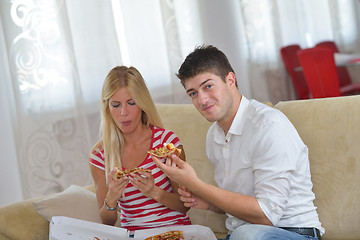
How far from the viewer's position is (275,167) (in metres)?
1.73

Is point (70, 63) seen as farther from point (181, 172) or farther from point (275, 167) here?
point (275, 167)

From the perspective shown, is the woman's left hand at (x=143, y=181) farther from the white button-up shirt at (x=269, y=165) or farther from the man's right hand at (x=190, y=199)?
the white button-up shirt at (x=269, y=165)

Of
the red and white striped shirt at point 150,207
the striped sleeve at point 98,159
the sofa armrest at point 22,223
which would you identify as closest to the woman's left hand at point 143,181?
the red and white striped shirt at point 150,207

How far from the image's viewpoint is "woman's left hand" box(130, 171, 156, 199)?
6.38 ft

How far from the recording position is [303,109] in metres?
2.08

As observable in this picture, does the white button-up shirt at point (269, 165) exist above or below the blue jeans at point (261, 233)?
above

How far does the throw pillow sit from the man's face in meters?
0.79

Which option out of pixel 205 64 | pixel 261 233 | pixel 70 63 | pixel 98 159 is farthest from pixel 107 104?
pixel 70 63

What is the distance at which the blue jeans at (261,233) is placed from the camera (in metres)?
1.65

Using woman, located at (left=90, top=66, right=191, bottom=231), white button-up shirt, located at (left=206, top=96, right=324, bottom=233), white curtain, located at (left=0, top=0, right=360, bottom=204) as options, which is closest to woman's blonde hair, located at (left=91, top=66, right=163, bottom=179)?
woman, located at (left=90, top=66, right=191, bottom=231)

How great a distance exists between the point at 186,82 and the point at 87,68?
1.71 m

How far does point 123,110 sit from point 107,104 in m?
0.09

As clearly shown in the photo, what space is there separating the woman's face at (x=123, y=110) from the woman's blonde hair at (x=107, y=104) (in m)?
0.02

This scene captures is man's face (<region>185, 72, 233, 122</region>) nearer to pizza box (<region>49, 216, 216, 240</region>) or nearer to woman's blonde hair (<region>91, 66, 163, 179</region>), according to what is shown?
woman's blonde hair (<region>91, 66, 163, 179</region>)
